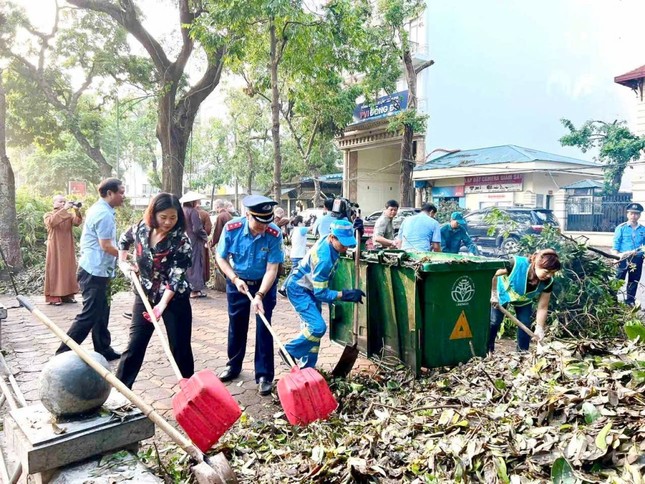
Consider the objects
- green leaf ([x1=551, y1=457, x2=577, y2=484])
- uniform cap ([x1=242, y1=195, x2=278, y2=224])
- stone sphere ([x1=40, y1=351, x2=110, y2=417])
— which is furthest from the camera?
uniform cap ([x1=242, y1=195, x2=278, y2=224])

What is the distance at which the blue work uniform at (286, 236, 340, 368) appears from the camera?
4.04m

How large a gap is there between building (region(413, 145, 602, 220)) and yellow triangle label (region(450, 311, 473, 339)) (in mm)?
15193

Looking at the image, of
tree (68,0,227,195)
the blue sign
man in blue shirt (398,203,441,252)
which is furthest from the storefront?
man in blue shirt (398,203,441,252)

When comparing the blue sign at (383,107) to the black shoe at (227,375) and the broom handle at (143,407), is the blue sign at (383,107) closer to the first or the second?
the black shoe at (227,375)

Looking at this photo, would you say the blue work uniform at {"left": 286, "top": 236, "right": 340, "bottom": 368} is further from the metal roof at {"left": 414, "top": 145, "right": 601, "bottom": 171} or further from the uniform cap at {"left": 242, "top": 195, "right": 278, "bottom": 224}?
the metal roof at {"left": 414, "top": 145, "right": 601, "bottom": 171}

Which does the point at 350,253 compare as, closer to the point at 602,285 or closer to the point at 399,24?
the point at 602,285

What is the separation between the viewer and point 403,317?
4277 mm

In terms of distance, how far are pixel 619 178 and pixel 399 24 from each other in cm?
1035

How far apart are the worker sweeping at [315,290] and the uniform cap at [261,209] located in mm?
501

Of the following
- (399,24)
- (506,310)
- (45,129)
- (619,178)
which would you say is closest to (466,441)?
(506,310)

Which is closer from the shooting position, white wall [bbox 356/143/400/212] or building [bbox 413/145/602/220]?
building [bbox 413/145/602/220]

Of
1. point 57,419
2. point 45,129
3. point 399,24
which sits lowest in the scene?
point 57,419

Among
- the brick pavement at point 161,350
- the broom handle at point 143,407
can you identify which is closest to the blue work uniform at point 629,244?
the brick pavement at point 161,350

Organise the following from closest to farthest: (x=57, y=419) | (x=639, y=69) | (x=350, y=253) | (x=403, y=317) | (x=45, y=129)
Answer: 1. (x=57, y=419)
2. (x=403, y=317)
3. (x=350, y=253)
4. (x=45, y=129)
5. (x=639, y=69)
